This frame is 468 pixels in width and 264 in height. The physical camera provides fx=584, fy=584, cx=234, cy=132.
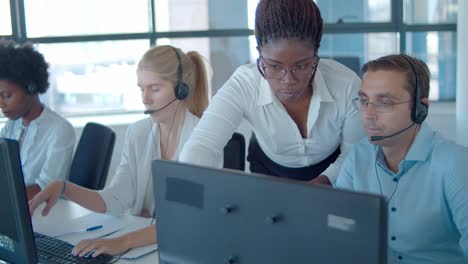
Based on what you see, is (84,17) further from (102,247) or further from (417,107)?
(417,107)

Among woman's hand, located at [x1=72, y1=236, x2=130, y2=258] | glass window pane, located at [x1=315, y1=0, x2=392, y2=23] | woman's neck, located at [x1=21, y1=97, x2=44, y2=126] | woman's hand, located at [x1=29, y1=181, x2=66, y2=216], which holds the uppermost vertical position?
glass window pane, located at [x1=315, y1=0, x2=392, y2=23]

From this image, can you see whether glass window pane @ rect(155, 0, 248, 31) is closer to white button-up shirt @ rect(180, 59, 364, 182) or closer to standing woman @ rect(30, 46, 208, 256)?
standing woman @ rect(30, 46, 208, 256)

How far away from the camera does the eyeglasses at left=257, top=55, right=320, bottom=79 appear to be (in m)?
1.49

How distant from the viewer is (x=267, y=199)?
843 millimetres

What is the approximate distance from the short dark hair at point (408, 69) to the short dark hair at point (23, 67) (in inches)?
63.3

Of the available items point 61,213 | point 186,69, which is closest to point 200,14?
point 186,69

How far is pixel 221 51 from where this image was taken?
14.8 feet

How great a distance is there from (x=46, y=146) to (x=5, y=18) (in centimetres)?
220

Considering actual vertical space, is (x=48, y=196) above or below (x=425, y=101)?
below

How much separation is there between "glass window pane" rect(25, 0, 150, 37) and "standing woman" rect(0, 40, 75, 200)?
1885mm

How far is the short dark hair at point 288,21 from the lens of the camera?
151 centimetres

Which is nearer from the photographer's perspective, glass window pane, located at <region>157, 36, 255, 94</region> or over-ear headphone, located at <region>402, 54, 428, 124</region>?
over-ear headphone, located at <region>402, 54, 428, 124</region>

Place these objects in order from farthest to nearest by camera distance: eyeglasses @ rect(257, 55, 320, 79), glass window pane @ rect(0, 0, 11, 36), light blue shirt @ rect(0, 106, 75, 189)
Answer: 1. glass window pane @ rect(0, 0, 11, 36)
2. light blue shirt @ rect(0, 106, 75, 189)
3. eyeglasses @ rect(257, 55, 320, 79)

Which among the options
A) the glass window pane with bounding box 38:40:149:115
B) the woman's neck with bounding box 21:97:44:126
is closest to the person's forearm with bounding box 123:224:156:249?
the woman's neck with bounding box 21:97:44:126
